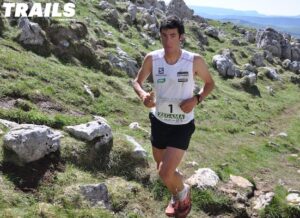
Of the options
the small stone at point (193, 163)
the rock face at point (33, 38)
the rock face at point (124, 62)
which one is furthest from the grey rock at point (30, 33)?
the small stone at point (193, 163)

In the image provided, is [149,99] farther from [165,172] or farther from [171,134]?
[165,172]

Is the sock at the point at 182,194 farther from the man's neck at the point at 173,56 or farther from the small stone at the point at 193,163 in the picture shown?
the small stone at the point at 193,163

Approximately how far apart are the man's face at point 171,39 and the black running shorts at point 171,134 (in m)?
1.68

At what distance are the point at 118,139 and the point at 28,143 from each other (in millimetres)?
3694

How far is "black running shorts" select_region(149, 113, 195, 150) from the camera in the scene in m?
9.55

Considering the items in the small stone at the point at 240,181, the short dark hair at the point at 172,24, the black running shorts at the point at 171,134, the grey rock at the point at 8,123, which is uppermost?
the short dark hair at the point at 172,24

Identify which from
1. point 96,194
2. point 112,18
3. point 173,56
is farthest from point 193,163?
point 112,18

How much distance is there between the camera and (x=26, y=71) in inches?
827

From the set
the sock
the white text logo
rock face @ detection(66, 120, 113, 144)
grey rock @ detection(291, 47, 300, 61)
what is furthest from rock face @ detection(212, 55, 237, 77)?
the sock

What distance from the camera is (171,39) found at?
9.10 m

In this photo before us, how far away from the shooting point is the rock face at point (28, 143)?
11.2 m

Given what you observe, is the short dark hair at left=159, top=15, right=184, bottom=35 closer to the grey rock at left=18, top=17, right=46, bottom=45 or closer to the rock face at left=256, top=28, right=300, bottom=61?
the grey rock at left=18, top=17, right=46, bottom=45

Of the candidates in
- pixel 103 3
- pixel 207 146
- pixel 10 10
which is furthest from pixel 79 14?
pixel 207 146

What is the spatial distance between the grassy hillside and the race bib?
280 centimetres
